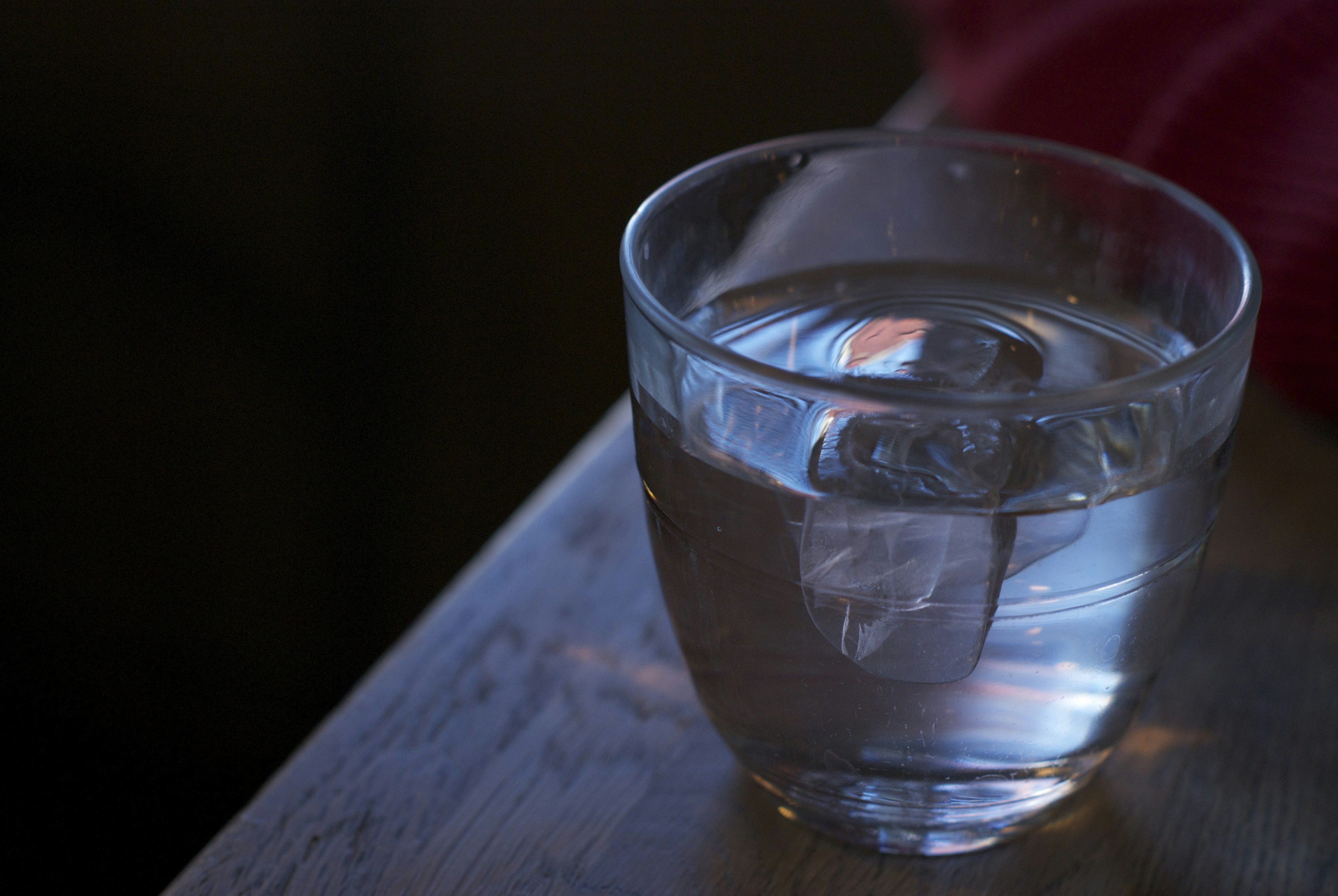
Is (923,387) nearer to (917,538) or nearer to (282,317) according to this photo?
(917,538)

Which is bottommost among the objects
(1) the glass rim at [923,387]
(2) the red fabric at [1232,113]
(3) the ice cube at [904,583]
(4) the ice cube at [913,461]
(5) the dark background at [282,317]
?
(5) the dark background at [282,317]

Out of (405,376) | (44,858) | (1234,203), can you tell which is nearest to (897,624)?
(1234,203)

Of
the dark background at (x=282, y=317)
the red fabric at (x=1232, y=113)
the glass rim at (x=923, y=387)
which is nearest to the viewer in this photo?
the glass rim at (x=923, y=387)

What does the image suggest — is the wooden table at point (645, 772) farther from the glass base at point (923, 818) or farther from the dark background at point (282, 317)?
the dark background at point (282, 317)

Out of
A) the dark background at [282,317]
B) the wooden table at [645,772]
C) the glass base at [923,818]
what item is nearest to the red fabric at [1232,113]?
the wooden table at [645,772]

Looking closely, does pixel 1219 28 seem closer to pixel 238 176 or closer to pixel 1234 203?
pixel 1234 203
